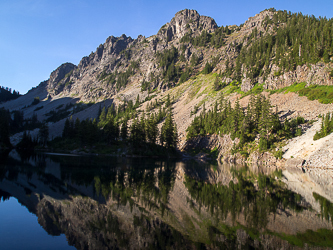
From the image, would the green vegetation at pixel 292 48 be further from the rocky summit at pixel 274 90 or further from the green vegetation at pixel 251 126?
the green vegetation at pixel 251 126

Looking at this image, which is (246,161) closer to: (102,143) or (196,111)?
(196,111)

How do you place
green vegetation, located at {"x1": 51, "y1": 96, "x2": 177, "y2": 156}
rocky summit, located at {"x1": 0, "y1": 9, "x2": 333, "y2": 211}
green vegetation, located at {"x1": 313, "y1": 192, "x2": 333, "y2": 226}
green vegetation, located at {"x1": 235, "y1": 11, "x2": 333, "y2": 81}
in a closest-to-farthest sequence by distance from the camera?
1. green vegetation, located at {"x1": 313, "y1": 192, "x2": 333, "y2": 226}
2. rocky summit, located at {"x1": 0, "y1": 9, "x2": 333, "y2": 211}
3. green vegetation, located at {"x1": 51, "y1": 96, "x2": 177, "y2": 156}
4. green vegetation, located at {"x1": 235, "y1": 11, "x2": 333, "y2": 81}

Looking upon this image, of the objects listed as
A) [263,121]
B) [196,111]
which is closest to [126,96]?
[196,111]

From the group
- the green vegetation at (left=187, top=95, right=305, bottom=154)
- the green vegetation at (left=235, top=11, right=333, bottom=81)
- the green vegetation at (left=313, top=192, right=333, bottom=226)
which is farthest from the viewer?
the green vegetation at (left=235, top=11, right=333, bottom=81)

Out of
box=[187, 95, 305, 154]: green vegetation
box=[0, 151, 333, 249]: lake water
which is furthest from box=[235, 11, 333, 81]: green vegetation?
box=[0, 151, 333, 249]: lake water

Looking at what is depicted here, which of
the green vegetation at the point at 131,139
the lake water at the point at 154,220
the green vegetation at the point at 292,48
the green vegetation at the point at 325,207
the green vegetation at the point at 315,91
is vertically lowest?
the lake water at the point at 154,220

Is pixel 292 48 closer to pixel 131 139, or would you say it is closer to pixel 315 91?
pixel 315 91

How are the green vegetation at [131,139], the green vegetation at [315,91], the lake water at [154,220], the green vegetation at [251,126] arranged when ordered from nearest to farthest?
1. the lake water at [154,220]
2. the green vegetation at [251,126]
3. the green vegetation at [315,91]
4. the green vegetation at [131,139]

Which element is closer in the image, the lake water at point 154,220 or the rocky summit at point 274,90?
the lake water at point 154,220

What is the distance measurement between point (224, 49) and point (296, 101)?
119m

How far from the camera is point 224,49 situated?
7215 inches

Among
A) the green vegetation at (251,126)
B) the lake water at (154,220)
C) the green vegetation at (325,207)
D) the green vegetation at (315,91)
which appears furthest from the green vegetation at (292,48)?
the lake water at (154,220)

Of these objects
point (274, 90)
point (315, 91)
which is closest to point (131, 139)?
→ point (274, 90)

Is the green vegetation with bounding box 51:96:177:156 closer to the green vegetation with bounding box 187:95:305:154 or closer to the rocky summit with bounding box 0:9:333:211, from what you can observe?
the rocky summit with bounding box 0:9:333:211
